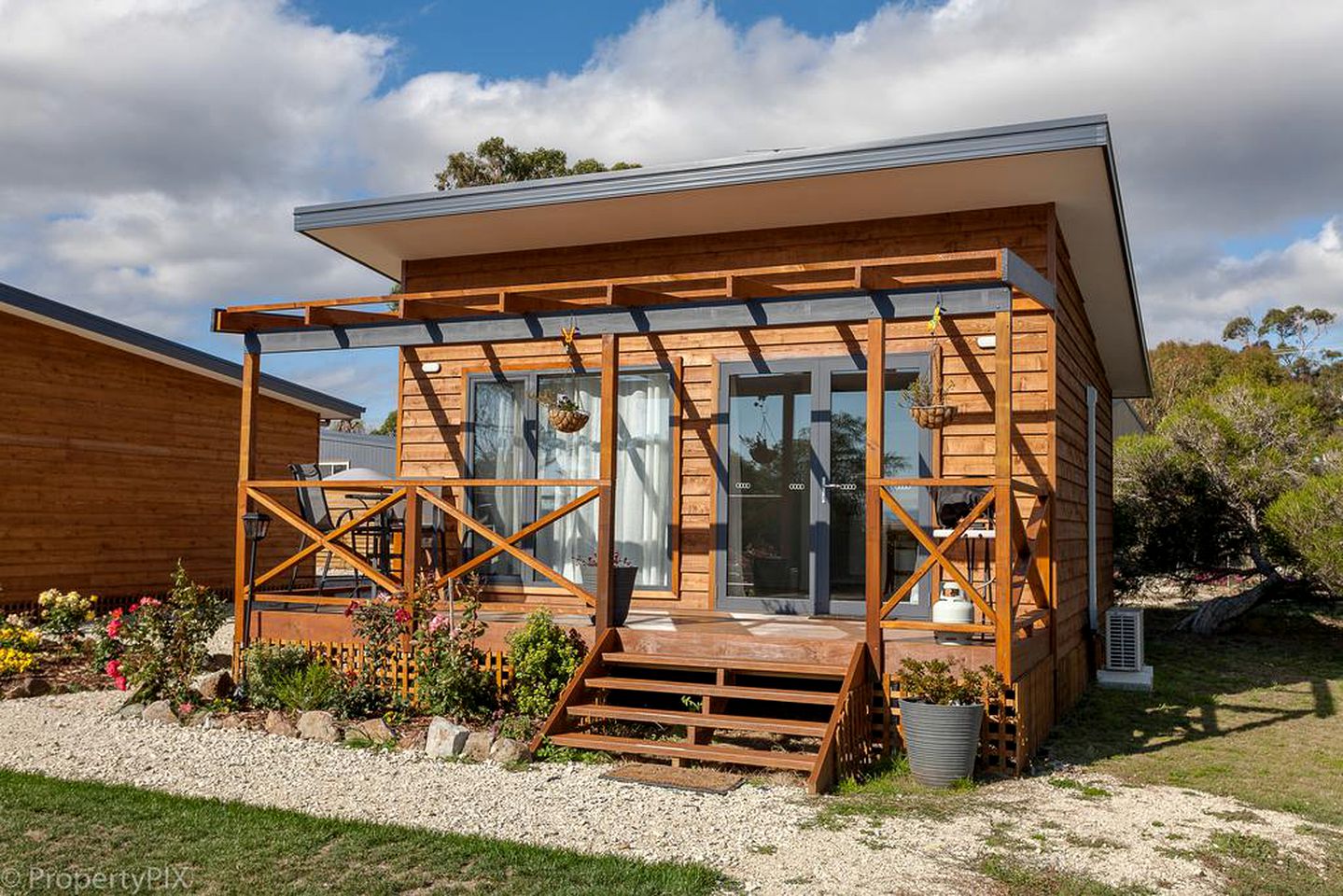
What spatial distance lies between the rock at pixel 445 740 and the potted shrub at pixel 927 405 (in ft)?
11.5

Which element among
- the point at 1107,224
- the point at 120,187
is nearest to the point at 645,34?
the point at 1107,224

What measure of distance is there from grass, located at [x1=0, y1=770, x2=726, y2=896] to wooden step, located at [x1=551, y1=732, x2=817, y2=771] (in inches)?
60.3

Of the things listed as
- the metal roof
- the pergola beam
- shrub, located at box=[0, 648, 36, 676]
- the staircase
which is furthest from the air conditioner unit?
the metal roof

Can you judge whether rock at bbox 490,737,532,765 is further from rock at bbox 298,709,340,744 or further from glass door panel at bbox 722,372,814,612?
glass door panel at bbox 722,372,814,612

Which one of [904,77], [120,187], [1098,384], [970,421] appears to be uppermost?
[120,187]

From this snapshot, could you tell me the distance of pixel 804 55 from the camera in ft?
57.4

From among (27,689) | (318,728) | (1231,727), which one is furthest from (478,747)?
(1231,727)

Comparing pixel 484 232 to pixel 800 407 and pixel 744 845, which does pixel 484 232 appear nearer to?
pixel 800 407

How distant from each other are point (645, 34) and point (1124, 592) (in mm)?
10401

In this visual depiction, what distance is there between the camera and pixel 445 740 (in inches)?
237

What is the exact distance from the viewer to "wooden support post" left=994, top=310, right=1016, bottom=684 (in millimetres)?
5773

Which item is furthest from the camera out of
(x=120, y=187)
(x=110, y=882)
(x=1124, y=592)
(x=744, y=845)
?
(x=120, y=187)

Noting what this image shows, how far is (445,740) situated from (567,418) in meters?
2.84

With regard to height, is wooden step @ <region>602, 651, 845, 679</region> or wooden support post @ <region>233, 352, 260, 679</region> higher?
wooden support post @ <region>233, 352, 260, 679</region>
